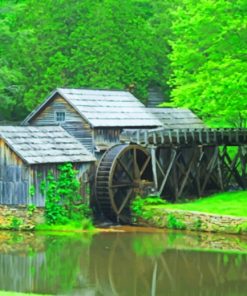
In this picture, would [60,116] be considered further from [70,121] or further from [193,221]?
[193,221]

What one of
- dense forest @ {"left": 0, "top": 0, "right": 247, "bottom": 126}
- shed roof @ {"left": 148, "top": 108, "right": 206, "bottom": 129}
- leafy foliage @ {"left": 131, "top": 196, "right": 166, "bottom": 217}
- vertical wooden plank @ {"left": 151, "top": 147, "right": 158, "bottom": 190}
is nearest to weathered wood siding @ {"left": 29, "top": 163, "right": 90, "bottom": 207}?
leafy foliage @ {"left": 131, "top": 196, "right": 166, "bottom": 217}

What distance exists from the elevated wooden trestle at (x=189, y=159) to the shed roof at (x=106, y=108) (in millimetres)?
1350

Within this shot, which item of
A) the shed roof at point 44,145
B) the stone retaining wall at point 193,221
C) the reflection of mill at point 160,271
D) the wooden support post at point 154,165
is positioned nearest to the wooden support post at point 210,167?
the wooden support post at point 154,165

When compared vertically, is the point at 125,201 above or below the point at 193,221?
above

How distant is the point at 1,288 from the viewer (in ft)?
67.7

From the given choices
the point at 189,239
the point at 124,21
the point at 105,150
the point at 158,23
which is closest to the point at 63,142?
the point at 105,150

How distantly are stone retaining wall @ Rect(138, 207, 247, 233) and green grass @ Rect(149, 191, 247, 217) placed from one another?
45cm

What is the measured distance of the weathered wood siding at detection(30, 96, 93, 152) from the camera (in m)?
34.4

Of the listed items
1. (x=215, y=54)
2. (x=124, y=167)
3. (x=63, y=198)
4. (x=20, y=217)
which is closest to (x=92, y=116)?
(x=124, y=167)

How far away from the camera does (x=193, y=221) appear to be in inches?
1198

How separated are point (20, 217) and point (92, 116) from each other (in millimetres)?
6036

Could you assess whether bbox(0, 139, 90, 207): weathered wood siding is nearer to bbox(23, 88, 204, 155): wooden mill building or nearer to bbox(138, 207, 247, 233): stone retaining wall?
bbox(23, 88, 204, 155): wooden mill building

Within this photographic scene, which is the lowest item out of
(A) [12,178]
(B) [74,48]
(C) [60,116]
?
(A) [12,178]

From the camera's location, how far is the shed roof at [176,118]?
3917cm
